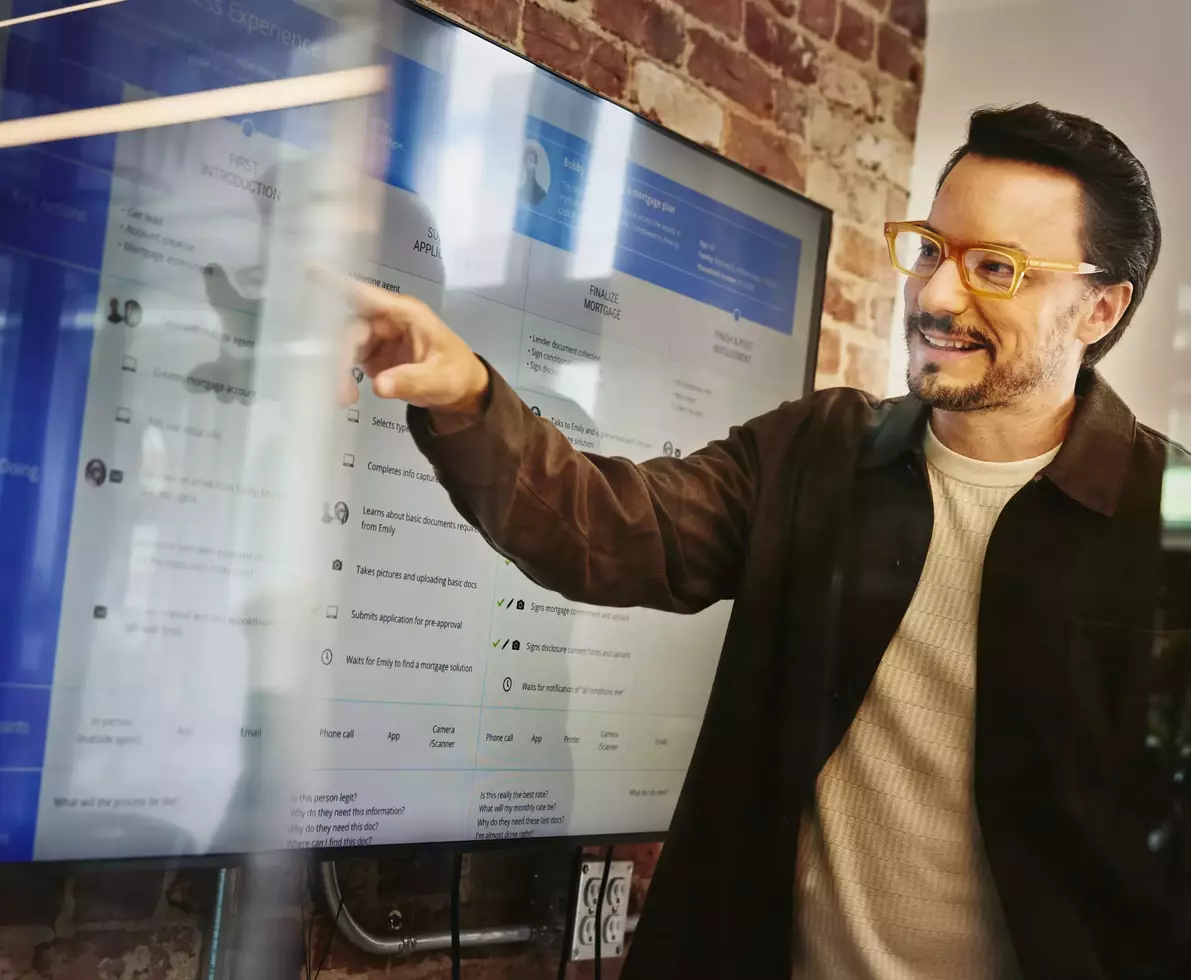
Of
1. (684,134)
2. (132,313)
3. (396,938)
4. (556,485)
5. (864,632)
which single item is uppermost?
(684,134)

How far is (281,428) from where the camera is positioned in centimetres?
112

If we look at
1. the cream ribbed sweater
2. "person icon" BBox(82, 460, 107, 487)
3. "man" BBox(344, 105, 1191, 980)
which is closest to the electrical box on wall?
"man" BBox(344, 105, 1191, 980)

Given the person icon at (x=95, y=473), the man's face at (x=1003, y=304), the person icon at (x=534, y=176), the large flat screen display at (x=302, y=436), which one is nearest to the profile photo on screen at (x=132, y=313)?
the large flat screen display at (x=302, y=436)

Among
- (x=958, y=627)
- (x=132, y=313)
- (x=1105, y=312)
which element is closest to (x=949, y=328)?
(x=1105, y=312)

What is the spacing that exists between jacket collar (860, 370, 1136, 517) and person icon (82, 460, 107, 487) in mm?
710

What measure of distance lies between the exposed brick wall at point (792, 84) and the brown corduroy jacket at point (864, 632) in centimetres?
24

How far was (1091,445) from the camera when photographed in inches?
43.4

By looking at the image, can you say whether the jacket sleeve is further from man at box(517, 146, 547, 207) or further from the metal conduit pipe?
the metal conduit pipe

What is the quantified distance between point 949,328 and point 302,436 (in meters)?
0.59

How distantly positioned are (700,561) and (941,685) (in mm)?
242

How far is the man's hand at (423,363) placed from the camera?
91 cm

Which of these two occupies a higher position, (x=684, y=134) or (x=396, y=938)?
(x=684, y=134)

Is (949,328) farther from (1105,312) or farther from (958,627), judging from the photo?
(958,627)

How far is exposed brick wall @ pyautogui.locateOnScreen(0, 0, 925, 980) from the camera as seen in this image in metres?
1.13
